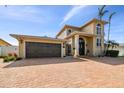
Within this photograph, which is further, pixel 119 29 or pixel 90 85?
pixel 119 29

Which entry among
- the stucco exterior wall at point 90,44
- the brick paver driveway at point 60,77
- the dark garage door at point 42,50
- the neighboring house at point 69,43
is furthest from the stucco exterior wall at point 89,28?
the brick paver driveway at point 60,77

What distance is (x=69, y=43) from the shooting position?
1884cm

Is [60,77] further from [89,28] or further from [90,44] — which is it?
[89,28]

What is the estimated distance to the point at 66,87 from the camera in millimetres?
3984

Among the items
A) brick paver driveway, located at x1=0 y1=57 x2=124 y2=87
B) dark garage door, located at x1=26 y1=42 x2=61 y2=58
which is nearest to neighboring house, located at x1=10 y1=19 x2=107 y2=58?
dark garage door, located at x1=26 y1=42 x2=61 y2=58

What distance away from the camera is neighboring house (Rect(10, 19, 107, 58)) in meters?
13.3

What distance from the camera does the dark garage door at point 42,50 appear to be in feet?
44.1

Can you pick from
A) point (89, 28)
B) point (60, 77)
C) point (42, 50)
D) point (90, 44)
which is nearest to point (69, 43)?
point (90, 44)

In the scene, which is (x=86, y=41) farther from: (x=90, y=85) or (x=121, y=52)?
(x=90, y=85)

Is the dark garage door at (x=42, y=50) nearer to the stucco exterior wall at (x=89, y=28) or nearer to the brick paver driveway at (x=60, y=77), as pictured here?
the stucco exterior wall at (x=89, y=28)
